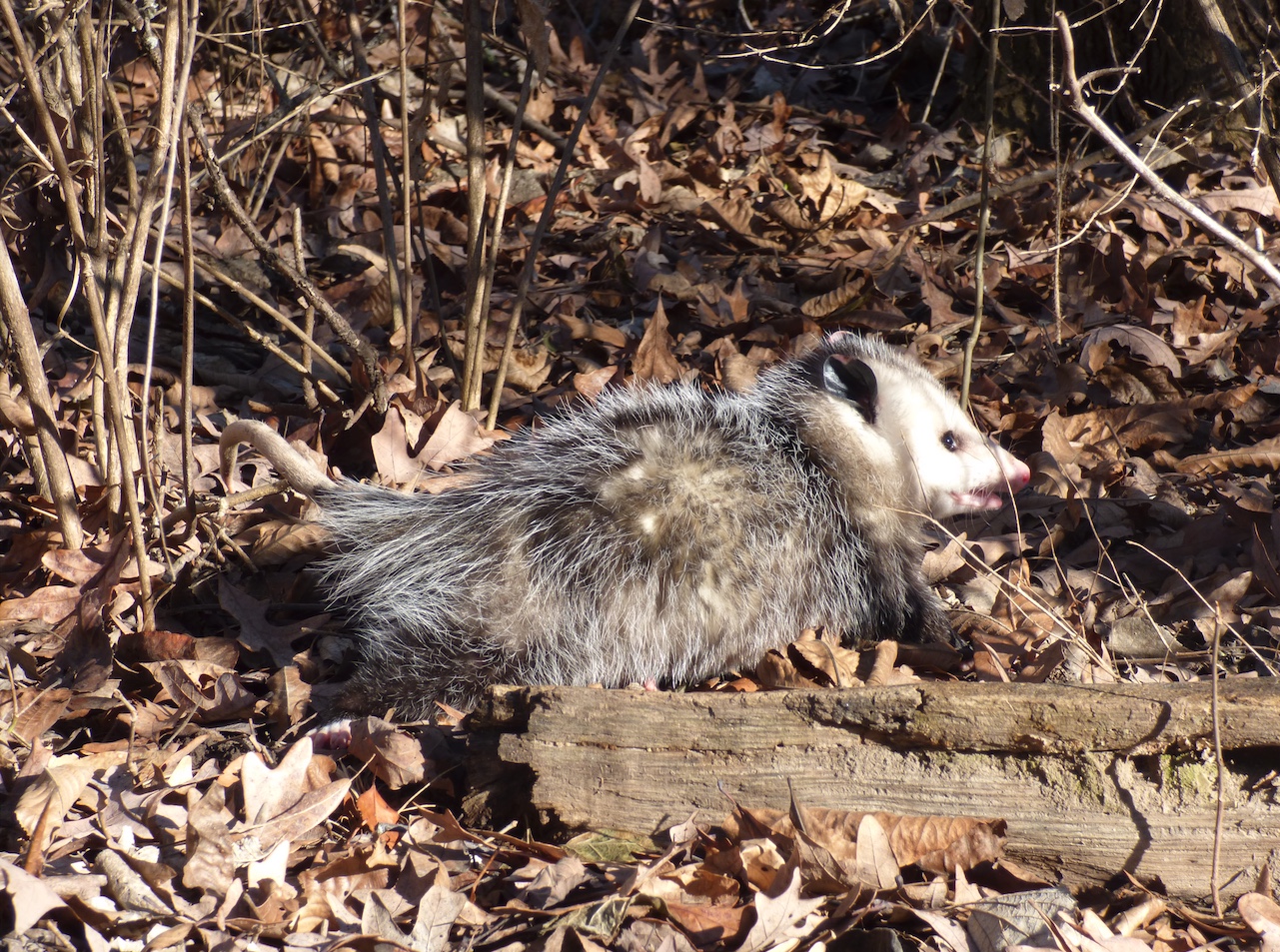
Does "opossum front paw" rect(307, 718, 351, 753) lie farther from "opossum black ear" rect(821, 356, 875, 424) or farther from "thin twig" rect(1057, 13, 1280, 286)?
"thin twig" rect(1057, 13, 1280, 286)

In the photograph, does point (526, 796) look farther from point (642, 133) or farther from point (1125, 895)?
point (642, 133)

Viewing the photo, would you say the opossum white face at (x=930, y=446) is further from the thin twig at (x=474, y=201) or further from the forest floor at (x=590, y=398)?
the thin twig at (x=474, y=201)

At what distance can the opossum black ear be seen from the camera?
2156 millimetres

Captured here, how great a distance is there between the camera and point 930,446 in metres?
2.24

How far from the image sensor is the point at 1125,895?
148cm

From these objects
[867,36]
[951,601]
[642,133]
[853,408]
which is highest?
[867,36]

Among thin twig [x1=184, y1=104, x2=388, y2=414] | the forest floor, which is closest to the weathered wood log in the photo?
the forest floor

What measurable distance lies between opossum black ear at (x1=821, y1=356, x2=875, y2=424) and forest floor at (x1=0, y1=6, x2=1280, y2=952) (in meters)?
0.37

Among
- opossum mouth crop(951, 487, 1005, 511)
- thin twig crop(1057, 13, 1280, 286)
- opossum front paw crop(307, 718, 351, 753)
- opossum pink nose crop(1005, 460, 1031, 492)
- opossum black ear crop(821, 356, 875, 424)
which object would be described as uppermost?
thin twig crop(1057, 13, 1280, 286)

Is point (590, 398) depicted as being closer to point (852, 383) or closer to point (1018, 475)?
point (852, 383)

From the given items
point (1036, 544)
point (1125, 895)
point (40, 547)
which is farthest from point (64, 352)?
point (1125, 895)

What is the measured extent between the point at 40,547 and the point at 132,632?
0.26m

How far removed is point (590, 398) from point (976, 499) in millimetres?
882

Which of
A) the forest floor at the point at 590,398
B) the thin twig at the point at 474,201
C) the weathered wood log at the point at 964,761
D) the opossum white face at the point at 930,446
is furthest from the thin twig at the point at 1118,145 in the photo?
the thin twig at the point at 474,201
